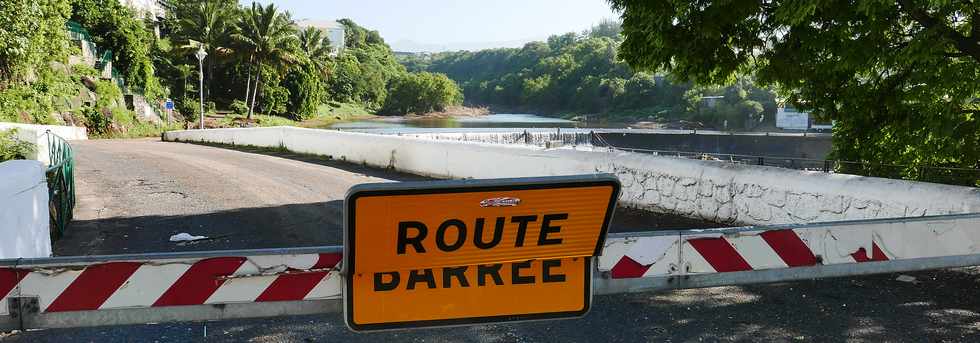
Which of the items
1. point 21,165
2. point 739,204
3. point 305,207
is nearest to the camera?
point 21,165

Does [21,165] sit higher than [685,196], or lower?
higher

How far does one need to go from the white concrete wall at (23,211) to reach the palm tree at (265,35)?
219ft

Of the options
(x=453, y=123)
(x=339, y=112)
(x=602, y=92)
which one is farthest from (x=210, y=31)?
(x=602, y=92)

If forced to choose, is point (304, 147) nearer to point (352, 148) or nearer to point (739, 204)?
point (352, 148)

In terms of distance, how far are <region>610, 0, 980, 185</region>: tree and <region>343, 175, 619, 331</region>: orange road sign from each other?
6.07 metres

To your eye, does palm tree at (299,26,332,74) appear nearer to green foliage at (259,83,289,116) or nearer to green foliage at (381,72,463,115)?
green foliage at (259,83,289,116)

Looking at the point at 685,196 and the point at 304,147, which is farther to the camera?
the point at 304,147

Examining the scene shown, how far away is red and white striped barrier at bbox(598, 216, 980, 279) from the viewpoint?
131 inches

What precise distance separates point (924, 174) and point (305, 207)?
8.52m

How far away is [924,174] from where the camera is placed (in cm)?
872

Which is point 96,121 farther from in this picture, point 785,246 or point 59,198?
A: point 785,246

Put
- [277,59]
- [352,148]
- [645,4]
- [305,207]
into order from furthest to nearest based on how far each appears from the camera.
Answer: [277,59] → [352,148] → [305,207] → [645,4]

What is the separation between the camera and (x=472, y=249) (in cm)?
288

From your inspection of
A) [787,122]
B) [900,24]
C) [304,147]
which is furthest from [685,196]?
[787,122]
